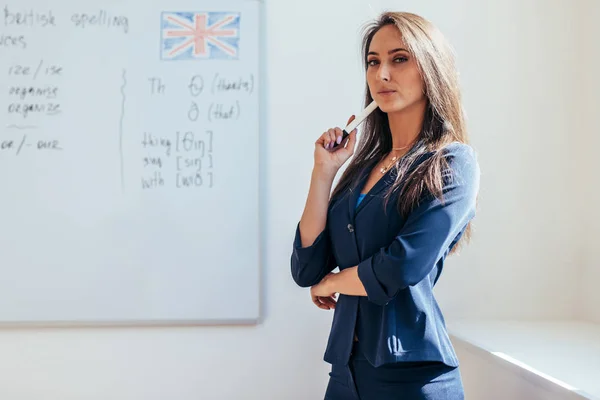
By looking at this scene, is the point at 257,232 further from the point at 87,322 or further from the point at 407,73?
the point at 407,73

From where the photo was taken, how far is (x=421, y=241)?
113 centimetres

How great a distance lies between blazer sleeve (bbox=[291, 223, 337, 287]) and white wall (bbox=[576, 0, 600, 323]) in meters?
1.13

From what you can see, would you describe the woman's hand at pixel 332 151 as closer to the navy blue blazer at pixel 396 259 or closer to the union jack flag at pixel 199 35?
the navy blue blazer at pixel 396 259

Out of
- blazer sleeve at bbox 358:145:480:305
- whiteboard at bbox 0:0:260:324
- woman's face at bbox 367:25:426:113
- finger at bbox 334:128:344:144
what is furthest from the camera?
whiteboard at bbox 0:0:260:324

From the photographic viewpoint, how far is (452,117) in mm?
1282

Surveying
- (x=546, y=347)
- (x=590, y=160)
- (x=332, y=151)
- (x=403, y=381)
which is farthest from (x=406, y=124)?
(x=590, y=160)

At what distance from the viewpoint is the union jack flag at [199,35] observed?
6.84 feet

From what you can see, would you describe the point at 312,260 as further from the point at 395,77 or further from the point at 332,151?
the point at 395,77

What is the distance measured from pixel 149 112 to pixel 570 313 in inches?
63.0

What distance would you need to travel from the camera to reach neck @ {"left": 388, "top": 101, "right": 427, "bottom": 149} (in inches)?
52.6

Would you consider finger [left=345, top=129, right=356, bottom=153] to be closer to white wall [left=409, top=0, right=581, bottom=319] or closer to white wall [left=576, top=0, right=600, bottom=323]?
white wall [left=409, top=0, right=581, bottom=319]

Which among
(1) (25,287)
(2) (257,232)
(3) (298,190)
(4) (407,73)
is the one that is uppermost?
(4) (407,73)

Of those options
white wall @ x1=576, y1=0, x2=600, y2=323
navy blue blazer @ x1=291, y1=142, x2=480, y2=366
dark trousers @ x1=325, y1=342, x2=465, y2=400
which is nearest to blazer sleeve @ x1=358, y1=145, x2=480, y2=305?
navy blue blazer @ x1=291, y1=142, x2=480, y2=366

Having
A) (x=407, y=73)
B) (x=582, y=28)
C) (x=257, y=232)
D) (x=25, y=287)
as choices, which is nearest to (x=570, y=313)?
(x=582, y=28)
